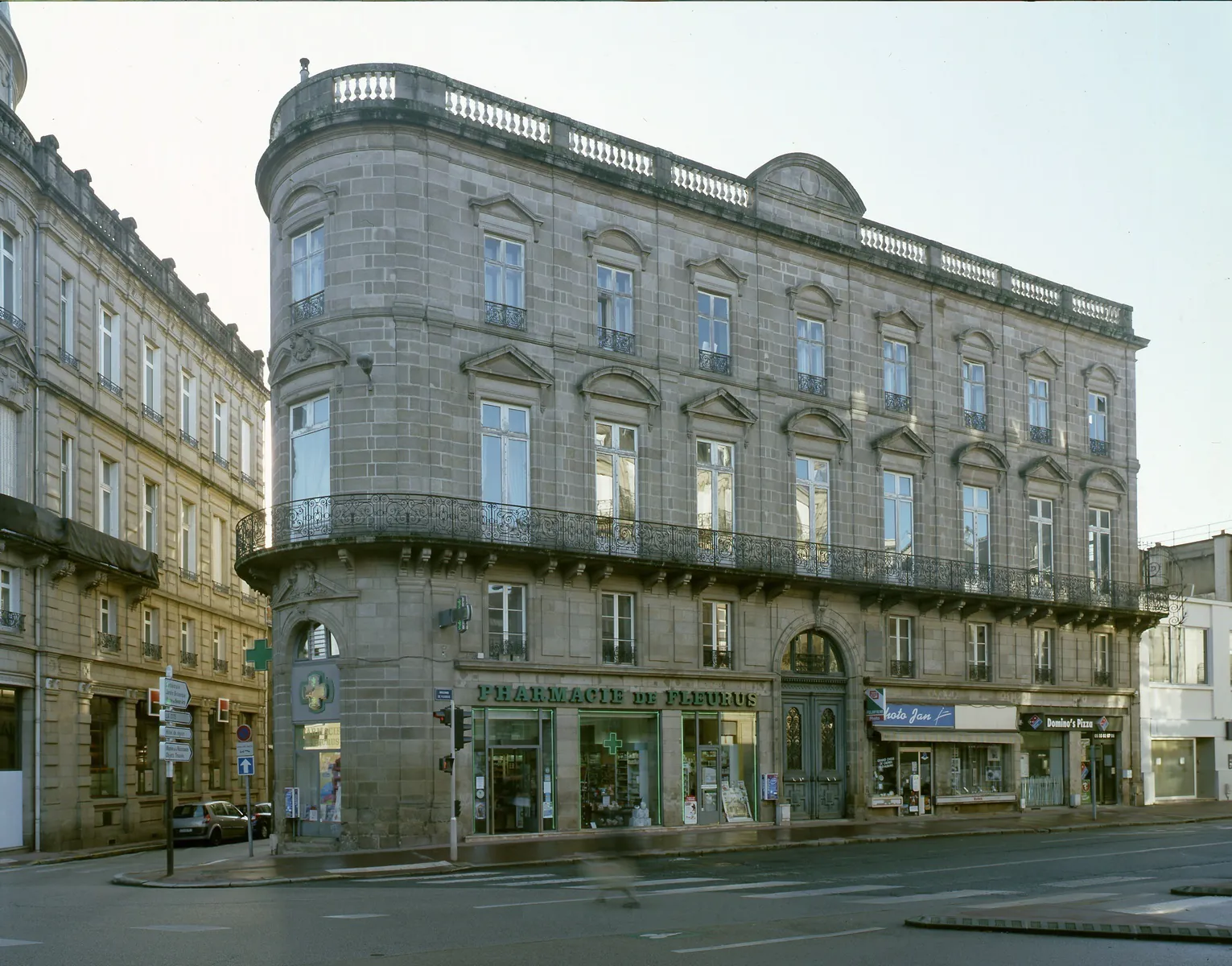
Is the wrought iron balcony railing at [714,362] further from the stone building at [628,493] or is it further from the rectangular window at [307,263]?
the rectangular window at [307,263]

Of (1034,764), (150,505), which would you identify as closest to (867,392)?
(1034,764)

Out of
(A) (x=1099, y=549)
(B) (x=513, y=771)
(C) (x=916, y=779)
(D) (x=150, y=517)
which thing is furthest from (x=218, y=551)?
(A) (x=1099, y=549)

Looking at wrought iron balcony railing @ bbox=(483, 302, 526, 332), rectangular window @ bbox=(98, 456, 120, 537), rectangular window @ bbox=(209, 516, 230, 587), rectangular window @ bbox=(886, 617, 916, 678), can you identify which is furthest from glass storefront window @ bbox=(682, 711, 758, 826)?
rectangular window @ bbox=(209, 516, 230, 587)

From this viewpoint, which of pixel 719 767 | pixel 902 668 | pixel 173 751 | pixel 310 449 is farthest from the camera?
pixel 902 668

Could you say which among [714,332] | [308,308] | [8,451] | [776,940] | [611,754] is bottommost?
[611,754]

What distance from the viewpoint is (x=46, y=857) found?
33.8 metres

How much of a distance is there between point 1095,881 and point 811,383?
20232 mm

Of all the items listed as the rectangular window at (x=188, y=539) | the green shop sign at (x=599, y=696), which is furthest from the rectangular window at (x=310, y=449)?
the rectangular window at (x=188, y=539)

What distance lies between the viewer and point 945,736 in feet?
136

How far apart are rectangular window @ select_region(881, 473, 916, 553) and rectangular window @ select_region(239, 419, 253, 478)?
2596 centimetres

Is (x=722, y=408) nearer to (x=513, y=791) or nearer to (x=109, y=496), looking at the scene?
(x=513, y=791)

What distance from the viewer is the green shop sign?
32.1 metres

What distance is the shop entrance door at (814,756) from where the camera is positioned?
37.9 m

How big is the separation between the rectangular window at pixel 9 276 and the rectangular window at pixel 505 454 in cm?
1243
